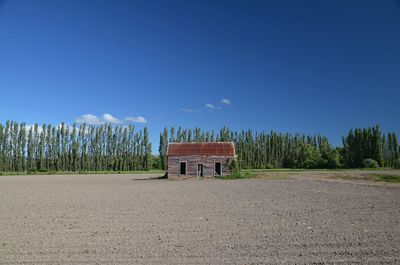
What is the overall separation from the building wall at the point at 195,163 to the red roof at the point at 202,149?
526 millimetres

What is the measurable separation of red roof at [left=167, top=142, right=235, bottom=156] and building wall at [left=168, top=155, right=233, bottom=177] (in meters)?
0.53

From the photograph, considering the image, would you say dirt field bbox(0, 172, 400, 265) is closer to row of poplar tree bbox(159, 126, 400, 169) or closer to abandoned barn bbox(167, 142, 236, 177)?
abandoned barn bbox(167, 142, 236, 177)

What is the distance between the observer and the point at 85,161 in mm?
89625

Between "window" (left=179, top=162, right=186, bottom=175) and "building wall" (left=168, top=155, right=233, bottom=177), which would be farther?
"window" (left=179, top=162, right=186, bottom=175)

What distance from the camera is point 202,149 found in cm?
4000

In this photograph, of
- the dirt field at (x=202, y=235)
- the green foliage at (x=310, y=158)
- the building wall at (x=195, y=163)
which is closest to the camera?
the dirt field at (x=202, y=235)

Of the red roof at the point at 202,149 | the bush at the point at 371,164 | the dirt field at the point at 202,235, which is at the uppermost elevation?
the red roof at the point at 202,149

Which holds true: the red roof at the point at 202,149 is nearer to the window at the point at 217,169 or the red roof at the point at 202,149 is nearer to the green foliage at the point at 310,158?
the window at the point at 217,169

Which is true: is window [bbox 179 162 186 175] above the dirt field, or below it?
above

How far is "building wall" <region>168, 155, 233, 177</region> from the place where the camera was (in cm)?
3878

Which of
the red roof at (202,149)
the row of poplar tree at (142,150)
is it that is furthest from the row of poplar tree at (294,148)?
the red roof at (202,149)

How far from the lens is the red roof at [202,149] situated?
39.4 metres

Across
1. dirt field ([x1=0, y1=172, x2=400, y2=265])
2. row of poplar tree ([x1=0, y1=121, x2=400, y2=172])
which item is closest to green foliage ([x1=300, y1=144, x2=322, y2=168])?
row of poplar tree ([x1=0, y1=121, x2=400, y2=172])

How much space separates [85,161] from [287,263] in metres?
91.1
